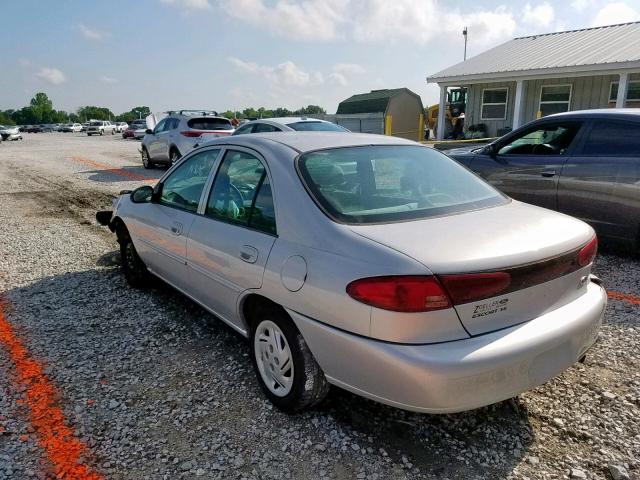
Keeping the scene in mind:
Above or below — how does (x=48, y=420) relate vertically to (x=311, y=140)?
below

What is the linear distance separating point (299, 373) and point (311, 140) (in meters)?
1.50

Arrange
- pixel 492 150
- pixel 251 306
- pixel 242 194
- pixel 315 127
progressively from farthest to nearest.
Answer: pixel 315 127 → pixel 492 150 → pixel 242 194 → pixel 251 306

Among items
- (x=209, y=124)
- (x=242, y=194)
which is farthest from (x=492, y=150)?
(x=209, y=124)

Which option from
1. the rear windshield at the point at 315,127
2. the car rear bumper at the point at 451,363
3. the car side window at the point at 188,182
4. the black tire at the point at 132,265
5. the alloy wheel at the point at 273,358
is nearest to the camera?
the car rear bumper at the point at 451,363

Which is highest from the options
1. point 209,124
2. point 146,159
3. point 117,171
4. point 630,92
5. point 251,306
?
point 630,92

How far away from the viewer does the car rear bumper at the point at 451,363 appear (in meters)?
2.14

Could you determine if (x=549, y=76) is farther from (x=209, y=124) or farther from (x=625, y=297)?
(x=625, y=297)

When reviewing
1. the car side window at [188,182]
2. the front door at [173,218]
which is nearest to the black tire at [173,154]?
the front door at [173,218]

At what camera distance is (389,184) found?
123 inches

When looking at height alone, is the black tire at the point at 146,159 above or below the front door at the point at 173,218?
below

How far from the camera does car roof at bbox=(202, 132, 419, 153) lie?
3.19 meters

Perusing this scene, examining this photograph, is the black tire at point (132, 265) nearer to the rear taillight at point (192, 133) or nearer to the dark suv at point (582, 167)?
the dark suv at point (582, 167)

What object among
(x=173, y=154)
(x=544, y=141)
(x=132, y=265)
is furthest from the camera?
(x=173, y=154)

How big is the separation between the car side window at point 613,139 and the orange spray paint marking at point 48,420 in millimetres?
5435
